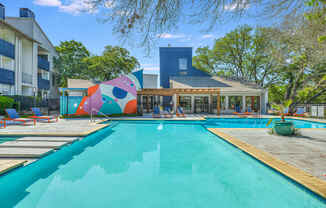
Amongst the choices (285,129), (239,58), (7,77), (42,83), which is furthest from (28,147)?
(239,58)

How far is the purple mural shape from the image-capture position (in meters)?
15.0

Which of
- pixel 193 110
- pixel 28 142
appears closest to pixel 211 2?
pixel 28 142

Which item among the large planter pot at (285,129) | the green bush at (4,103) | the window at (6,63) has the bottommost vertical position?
the large planter pot at (285,129)

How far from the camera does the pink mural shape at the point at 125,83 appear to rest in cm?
1557

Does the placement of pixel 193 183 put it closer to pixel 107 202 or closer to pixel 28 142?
pixel 107 202

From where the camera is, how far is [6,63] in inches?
679

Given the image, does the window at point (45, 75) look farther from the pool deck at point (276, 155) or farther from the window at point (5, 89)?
the pool deck at point (276, 155)

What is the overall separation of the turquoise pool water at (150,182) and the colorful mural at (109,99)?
30.6ft

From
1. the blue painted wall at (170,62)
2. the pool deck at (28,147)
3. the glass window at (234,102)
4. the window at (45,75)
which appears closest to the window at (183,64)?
the blue painted wall at (170,62)

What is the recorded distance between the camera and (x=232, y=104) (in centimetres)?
2042

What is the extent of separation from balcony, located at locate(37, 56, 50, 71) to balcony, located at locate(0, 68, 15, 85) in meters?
5.39

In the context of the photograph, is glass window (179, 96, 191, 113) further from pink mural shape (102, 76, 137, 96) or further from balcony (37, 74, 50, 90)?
balcony (37, 74, 50, 90)

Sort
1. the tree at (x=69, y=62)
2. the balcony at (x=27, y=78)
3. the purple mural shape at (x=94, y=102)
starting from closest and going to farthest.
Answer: the purple mural shape at (x=94, y=102), the balcony at (x=27, y=78), the tree at (x=69, y=62)

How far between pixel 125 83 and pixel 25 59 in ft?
44.4
